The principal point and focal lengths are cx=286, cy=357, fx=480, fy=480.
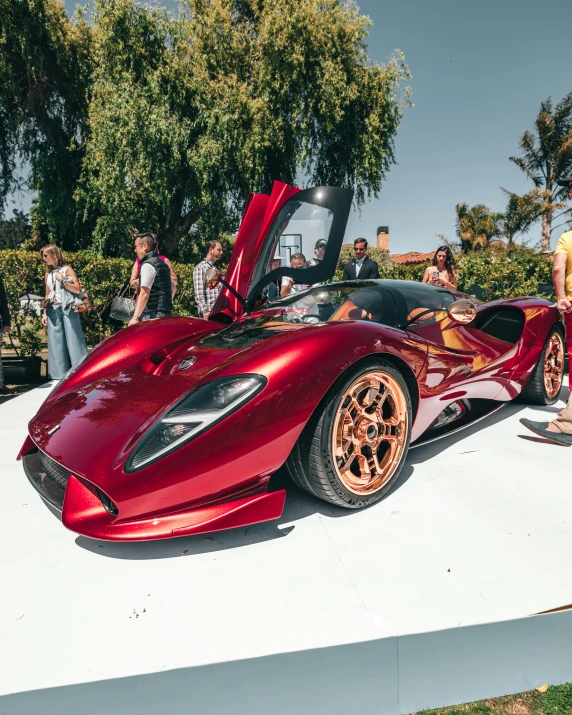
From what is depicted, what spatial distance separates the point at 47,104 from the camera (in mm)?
12898

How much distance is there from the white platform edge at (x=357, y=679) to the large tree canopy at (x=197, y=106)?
37.9 ft

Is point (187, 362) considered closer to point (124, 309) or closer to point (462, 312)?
point (462, 312)

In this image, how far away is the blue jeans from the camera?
200 inches

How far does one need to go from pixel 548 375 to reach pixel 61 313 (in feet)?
15.4

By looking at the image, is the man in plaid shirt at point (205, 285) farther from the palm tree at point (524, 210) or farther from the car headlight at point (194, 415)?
the palm tree at point (524, 210)

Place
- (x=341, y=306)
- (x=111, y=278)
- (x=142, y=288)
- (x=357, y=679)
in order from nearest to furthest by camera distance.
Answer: (x=357, y=679) < (x=341, y=306) < (x=142, y=288) < (x=111, y=278)

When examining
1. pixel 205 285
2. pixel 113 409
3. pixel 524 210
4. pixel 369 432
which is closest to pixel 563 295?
pixel 369 432

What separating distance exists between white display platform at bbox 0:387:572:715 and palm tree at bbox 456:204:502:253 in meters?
31.0

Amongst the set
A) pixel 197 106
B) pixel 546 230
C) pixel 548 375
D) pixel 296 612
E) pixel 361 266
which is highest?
pixel 197 106

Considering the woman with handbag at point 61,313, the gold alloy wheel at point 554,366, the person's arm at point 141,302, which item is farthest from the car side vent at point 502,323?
the woman with handbag at point 61,313

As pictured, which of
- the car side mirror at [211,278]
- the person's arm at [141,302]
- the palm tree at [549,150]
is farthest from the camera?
the palm tree at [549,150]

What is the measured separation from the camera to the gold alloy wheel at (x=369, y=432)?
2074 mm

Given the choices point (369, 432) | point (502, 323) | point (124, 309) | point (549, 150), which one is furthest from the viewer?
point (549, 150)

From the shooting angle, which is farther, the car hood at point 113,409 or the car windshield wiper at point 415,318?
the car windshield wiper at point 415,318
